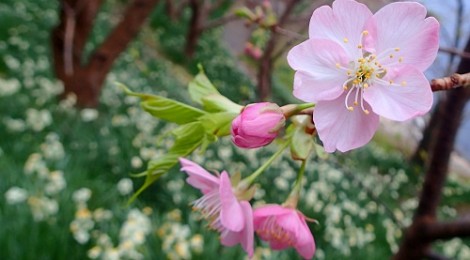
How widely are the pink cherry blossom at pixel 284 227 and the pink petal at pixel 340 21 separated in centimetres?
18

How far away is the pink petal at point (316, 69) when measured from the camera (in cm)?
41

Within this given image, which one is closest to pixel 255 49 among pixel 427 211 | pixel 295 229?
pixel 427 211

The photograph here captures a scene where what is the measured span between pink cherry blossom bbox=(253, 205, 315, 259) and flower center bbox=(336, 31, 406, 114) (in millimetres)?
153

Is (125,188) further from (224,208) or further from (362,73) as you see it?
(362,73)

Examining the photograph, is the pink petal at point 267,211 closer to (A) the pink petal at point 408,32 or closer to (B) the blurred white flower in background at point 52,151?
(A) the pink petal at point 408,32

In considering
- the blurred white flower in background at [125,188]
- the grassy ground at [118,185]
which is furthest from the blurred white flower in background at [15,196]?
the blurred white flower in background at [125,188]

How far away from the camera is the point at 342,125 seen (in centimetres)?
41

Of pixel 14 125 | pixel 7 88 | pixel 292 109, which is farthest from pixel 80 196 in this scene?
pixel 292 109

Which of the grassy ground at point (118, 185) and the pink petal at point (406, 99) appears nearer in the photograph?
the pink petal at point (406, 99)

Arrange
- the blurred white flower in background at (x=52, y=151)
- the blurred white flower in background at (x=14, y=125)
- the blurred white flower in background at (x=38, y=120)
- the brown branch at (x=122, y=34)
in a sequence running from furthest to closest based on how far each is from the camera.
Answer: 1. the brown branch at (x=122, y=34)
2. the blurred white flower in background at (x=38, y=120)
3. the blurred white flower in background at (x=14, y=125)
4. the blurred white flower in background at (x=52, y=151)

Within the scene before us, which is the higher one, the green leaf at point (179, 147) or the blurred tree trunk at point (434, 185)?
the green leaf at point (179, 147)

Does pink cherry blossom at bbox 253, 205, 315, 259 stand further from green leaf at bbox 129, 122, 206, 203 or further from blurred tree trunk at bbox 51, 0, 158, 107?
blurred tree trunk at bbox 51, 0, 158, 107

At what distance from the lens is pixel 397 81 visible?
1.36ft

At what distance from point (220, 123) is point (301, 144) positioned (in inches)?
2.6
